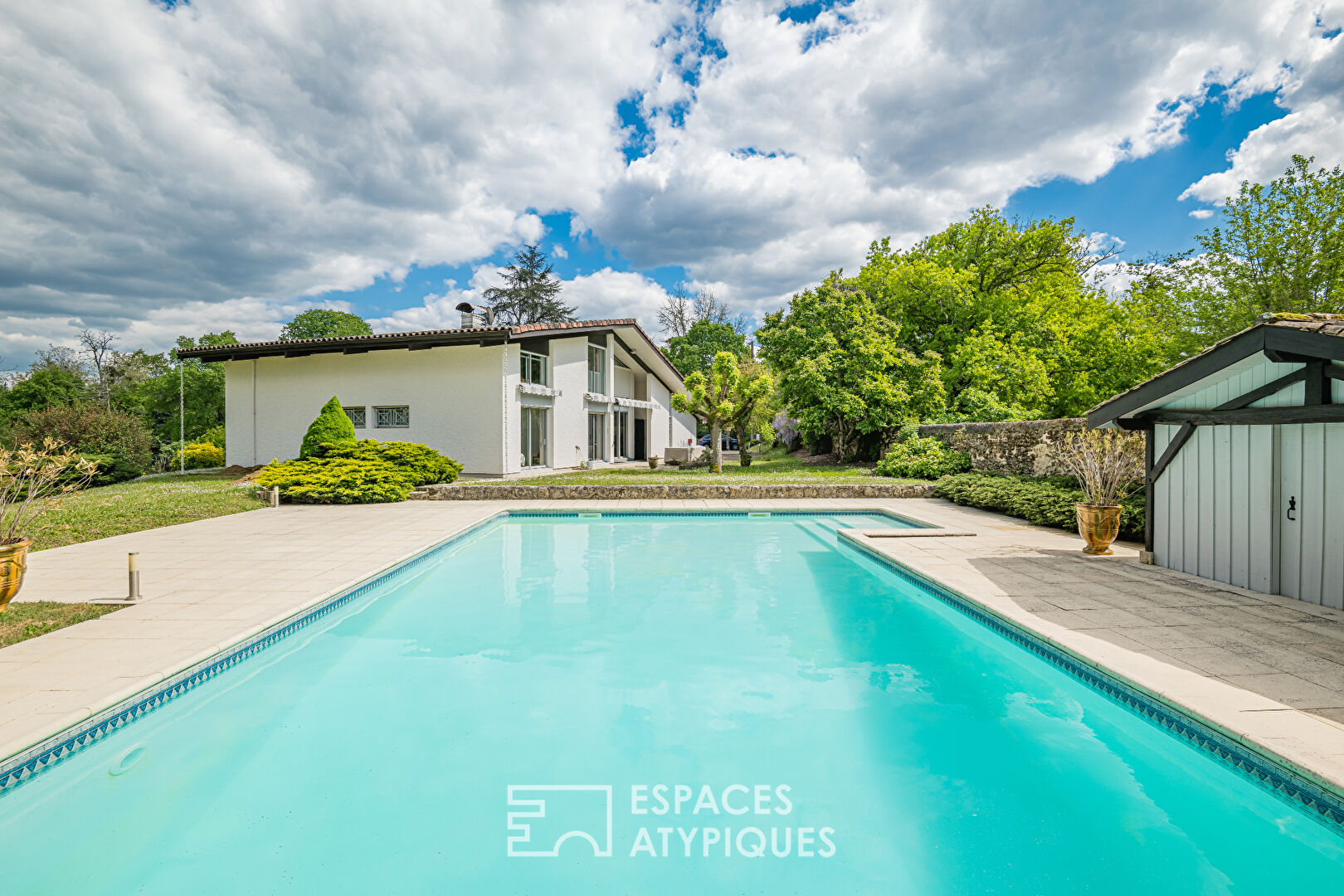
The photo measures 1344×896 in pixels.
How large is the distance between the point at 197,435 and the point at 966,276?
4323 cm

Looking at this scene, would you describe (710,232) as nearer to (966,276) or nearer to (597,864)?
(966,276)

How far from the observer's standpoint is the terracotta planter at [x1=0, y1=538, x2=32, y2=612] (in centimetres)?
433

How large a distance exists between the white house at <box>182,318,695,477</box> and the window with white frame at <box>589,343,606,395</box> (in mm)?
120

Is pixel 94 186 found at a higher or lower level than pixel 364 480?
higher

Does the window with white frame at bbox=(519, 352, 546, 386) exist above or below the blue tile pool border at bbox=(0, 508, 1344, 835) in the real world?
above

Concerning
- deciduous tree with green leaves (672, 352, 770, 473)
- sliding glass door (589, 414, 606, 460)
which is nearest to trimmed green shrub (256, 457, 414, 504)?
sliding glass door (589, 414, 606, 460)

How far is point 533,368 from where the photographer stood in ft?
61.2

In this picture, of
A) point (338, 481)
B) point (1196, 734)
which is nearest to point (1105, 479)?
point (1196, 734)

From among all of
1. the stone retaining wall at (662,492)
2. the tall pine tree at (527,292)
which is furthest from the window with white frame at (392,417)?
the tall pine tree at (527,292)

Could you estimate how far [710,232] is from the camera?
2964cm

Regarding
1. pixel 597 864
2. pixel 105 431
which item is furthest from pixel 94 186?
pixel 597 864

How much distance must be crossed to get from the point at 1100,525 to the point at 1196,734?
4761mm

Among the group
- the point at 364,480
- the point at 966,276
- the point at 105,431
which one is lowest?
the point at 364,480

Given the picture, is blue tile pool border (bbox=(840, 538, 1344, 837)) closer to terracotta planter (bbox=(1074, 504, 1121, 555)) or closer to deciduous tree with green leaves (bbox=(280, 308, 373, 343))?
terracotta planter (bbox=(1074, 504, 1121, 555))
